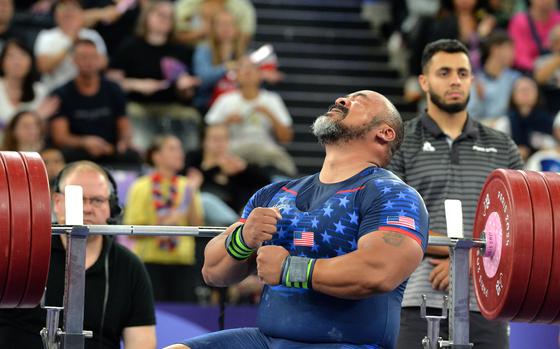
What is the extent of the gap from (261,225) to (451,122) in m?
1.75

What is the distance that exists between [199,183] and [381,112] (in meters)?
4.66

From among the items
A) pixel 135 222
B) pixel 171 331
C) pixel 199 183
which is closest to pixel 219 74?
pixel 199 183

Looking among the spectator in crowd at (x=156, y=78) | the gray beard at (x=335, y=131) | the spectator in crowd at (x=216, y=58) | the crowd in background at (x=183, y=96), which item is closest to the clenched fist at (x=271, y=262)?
the gray beard at (x=335, y=131)

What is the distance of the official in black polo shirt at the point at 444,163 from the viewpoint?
522cm

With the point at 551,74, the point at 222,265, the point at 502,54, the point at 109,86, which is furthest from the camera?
the point at 551,74

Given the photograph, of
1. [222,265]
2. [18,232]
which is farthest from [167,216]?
[18,232]

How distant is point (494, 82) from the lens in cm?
1020

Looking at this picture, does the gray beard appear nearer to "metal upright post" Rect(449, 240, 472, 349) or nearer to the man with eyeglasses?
"metal upright post" Rect(449, 240, 472, 349)

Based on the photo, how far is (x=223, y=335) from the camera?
4.31 meters

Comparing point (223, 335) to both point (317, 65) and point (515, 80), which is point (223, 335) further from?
point (317, 65)

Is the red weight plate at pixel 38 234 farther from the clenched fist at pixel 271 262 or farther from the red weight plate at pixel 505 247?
the red weight plate at pixel 505 247

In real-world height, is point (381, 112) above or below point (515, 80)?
below

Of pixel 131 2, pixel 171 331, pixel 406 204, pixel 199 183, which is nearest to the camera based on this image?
→ pixel 406 204

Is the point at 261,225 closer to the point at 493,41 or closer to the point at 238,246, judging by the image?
the point at 238,246
